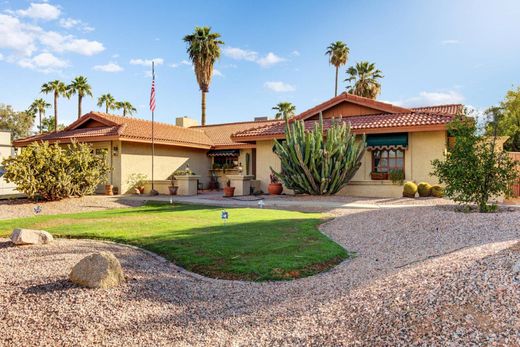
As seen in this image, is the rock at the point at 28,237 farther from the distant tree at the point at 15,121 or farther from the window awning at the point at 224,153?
the distant tree at the point at 15,121

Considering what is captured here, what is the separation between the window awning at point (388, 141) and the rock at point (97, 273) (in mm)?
16596

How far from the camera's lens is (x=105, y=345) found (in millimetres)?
4254

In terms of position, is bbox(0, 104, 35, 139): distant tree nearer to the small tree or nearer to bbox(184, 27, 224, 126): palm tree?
bbox(184, 27, 224, 126): palm tree

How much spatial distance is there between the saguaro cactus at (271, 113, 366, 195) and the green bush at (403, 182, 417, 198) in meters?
2.47

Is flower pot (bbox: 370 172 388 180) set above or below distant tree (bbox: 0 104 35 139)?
below

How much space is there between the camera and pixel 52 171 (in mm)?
18984

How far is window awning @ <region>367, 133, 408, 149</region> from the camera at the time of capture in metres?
19.6

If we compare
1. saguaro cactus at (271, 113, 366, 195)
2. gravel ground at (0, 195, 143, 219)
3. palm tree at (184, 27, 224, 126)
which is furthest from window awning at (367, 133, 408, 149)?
palm tree at (184, 27, 224, 126)

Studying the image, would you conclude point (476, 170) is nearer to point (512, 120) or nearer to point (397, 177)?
point (397, 177)

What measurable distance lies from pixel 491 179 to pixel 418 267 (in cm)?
660

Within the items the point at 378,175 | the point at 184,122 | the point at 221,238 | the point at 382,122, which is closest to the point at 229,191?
the point at 378,175

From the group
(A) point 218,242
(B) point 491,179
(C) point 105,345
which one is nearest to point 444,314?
(C) point 105,345

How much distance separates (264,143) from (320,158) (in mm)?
5791

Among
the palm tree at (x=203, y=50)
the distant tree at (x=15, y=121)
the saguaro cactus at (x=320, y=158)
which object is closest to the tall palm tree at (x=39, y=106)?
the distant tree at (x=15, y=121)
